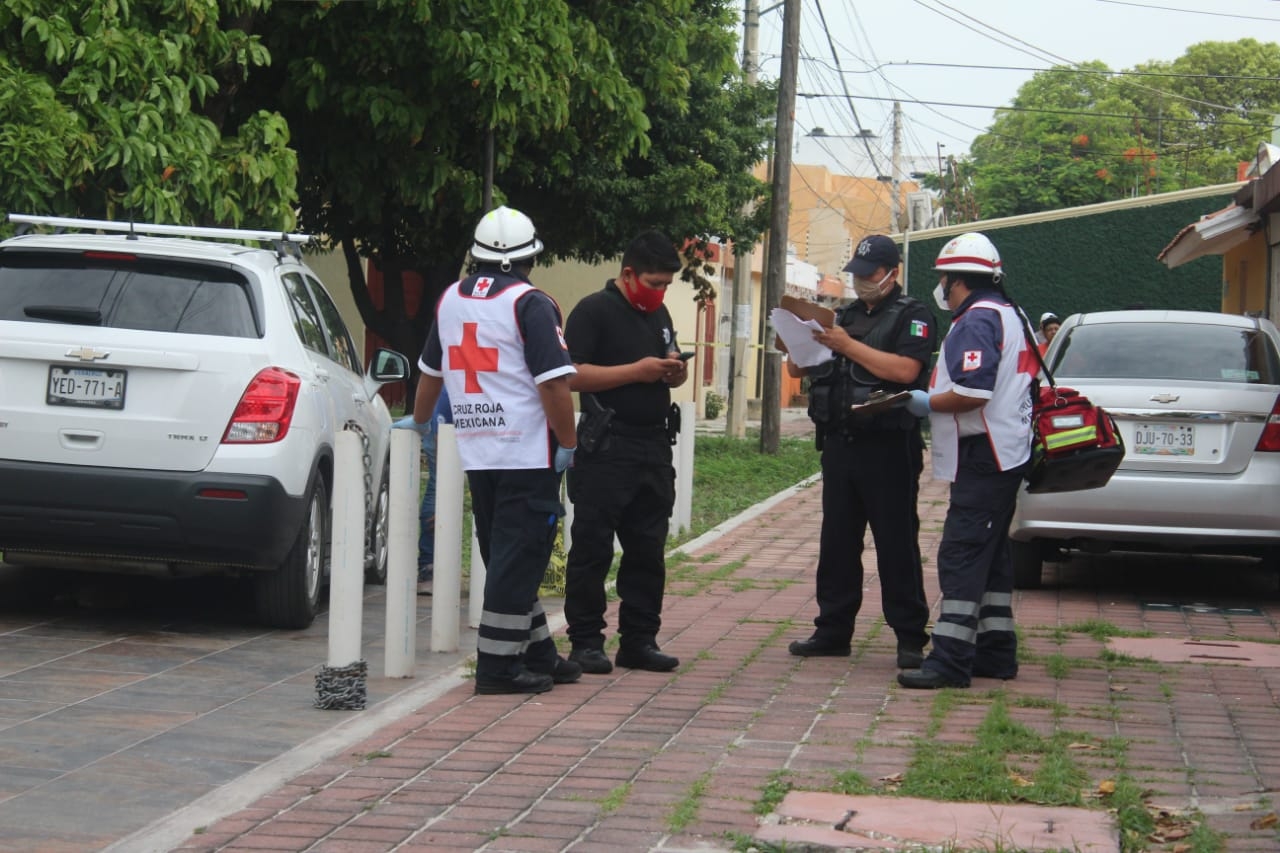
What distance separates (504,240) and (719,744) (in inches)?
85.0

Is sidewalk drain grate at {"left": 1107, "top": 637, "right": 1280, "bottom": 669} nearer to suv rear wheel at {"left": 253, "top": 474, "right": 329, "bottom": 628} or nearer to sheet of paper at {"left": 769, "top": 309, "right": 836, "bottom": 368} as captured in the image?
sheet of paper at {"left": 769, "top": 309, "right": 836, "bottom": 368}

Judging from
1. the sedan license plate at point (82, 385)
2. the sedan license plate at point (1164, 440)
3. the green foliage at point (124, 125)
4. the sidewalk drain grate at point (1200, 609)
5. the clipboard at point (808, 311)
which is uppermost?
the green foliage at point (124, 125)

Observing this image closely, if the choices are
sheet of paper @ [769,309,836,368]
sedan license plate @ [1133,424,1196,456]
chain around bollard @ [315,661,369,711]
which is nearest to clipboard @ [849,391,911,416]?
sheet of paper @ [769,309,836,368]

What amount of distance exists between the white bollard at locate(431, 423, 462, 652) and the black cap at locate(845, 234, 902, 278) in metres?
1.94

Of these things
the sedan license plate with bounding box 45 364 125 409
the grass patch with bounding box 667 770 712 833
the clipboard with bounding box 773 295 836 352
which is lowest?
the grass patch with bounding box 667 770 712 833

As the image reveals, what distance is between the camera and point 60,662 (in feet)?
23.5

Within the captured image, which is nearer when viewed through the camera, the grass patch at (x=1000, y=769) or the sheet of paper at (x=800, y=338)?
the grass patch at (x=1000, y=769)

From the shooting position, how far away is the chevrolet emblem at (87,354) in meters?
7.49

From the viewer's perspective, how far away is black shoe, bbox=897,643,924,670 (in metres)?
7.25

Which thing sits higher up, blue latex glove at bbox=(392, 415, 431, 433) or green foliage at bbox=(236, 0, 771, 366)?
green foliage at bbox=(236, 0, 771, 366)

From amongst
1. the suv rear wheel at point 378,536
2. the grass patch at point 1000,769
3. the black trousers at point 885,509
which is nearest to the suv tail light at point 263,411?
the suv rear wheel at point 378,536

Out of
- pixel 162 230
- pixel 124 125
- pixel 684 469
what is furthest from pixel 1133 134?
pixel 162 230

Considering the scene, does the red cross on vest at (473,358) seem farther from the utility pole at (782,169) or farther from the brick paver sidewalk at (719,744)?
the utility pole at (782,169)

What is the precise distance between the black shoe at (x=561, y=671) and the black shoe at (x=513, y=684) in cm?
14
